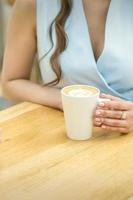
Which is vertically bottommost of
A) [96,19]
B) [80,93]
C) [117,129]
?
[117,129]

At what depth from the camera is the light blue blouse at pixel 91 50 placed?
4.36 feet

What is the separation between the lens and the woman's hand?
3.59 ft

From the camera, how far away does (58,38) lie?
53.4 inches

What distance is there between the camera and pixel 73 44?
136 centimetres

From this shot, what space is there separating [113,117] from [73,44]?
34 cm

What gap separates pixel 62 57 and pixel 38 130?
32 cm

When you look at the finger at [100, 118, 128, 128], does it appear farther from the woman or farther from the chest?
the chest

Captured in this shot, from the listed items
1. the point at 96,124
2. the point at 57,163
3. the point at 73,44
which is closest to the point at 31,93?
the point at 73,44


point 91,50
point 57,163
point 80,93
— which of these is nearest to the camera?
point 57,163

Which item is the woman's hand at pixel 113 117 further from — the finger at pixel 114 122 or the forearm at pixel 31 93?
the forearm at pixel 31 93

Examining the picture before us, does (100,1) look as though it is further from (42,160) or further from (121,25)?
(42,160)

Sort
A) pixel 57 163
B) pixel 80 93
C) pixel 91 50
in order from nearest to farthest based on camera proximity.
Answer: pixel 57 163 < pixel 80 93 < pixel 91 50

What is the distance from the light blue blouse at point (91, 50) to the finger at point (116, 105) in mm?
195

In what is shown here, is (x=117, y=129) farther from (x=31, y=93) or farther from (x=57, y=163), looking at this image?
(x=31, y=93)
